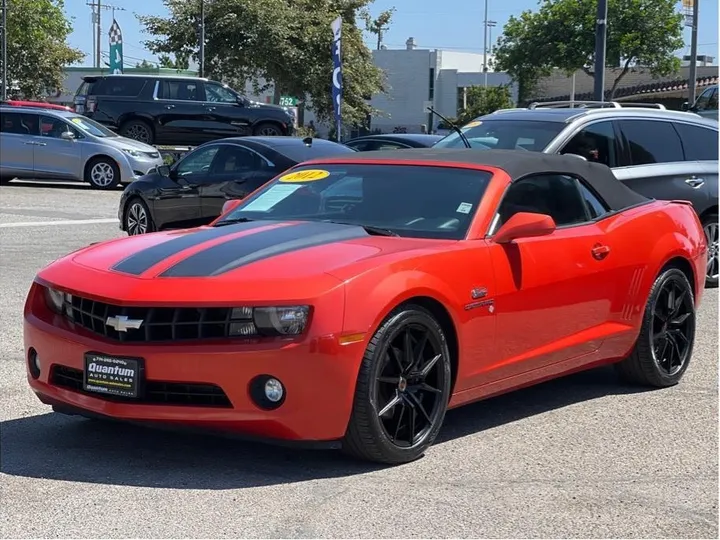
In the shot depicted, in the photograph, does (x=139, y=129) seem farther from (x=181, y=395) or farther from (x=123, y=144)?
(x=181, y=395)

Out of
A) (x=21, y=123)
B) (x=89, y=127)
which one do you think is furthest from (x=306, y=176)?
(x=21, y=123)

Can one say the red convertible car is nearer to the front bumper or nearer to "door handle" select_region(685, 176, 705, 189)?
the front bumper

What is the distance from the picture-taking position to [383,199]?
609 cm

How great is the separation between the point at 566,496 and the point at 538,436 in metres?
0.99

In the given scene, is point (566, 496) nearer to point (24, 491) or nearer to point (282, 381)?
point (282, 381)

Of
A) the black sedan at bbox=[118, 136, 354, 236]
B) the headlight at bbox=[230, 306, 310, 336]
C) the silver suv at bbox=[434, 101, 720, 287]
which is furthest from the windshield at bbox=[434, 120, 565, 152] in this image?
the headlight at bbox=[230, 306, 310, 336]

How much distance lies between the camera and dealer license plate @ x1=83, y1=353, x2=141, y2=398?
4.89 m

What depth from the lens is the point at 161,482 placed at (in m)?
4.84

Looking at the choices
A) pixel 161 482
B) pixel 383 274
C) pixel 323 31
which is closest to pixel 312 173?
pixel 383 274

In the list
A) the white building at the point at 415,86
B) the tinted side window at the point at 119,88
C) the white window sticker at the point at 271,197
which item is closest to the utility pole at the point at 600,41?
the tinted side window at the point at 119,88

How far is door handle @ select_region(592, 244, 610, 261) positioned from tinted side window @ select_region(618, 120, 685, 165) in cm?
488

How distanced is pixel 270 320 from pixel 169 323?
0.44 m

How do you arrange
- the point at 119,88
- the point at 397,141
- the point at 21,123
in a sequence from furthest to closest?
the point at 119,88 < the point at 21,123 < the point at 397,141

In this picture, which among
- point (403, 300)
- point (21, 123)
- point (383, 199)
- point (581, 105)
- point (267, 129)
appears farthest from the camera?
point (267, 129)
